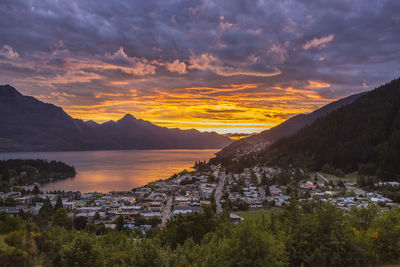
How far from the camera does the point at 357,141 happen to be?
43.9 metres

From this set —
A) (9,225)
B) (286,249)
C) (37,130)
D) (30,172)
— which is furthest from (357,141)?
(37,130)

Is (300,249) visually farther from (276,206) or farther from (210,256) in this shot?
(276,206)

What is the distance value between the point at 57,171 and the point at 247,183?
42.8m

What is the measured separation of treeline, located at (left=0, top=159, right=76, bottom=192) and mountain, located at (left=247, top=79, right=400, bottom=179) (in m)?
42.0

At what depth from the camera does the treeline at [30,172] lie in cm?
4981

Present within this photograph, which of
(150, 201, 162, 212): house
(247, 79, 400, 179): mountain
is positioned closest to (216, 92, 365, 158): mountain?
(247, 79, 400, 179): mountain

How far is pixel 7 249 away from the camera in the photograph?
764cm

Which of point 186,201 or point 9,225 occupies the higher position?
point 9,225

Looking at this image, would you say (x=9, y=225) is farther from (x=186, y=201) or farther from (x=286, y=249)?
(x=186, y=201)

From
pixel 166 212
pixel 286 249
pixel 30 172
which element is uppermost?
pixel 286 249

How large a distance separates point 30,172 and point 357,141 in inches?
2305

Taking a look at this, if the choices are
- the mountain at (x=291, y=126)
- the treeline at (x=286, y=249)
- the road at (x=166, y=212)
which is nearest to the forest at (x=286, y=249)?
the treeline at (x=286, y=249)

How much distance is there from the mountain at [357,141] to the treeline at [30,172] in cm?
4199

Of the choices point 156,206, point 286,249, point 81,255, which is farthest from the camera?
point 156,206
